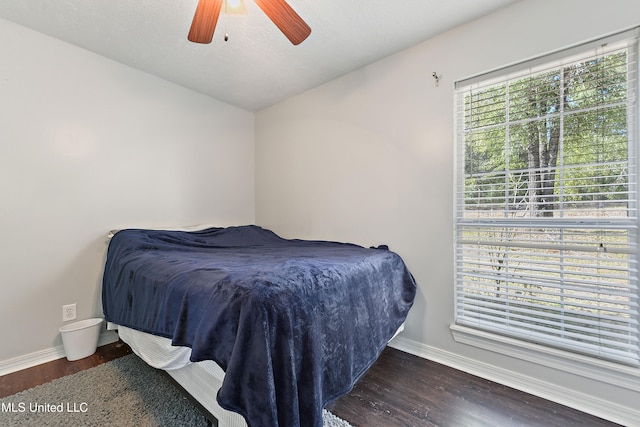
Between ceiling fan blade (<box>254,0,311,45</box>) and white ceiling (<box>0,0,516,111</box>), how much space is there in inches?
14.9

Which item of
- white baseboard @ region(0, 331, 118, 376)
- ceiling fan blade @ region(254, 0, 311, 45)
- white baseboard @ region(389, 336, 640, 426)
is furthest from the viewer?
white baseboard @ region(0, 331, 118, 376)

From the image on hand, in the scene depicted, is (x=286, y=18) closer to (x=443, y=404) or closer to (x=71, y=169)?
(x=71, y=169)

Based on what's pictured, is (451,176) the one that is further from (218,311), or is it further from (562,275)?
(218,311)

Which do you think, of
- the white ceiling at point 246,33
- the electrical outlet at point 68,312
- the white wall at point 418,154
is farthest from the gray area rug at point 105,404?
the white ceiling at point 246,33

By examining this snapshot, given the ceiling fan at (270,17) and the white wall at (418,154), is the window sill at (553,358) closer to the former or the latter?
the white wall at (418,154)

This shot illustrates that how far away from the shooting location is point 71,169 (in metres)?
2.08

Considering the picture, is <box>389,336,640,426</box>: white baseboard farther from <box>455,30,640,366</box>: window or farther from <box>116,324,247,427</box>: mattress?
<box>116,324,247,427</box>: mattress

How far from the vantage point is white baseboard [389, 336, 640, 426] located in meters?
1.38

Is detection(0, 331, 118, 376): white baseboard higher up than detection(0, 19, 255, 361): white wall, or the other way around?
detection(0, 19, 255, 361): white wall

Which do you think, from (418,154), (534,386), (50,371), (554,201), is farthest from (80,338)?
(554,201)

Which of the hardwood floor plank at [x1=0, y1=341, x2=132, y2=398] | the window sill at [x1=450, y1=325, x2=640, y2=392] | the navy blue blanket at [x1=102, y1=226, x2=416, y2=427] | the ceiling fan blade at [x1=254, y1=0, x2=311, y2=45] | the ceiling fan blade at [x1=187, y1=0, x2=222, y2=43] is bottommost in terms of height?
the hardwood floor plank at [x1=0, y1=341, x2=132, y2=398]

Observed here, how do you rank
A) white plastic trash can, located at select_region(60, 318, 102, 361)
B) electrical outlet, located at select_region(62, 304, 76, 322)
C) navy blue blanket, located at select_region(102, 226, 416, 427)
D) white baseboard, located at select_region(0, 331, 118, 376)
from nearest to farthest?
1. navy blue blanket, located at select_region(102, 226, 416, 427)
2. white baseboard, located at select_region(0, 331, 118, 376)
3. white plastic trash can, located at select_region(60, 318, 102, 361)
4. electrical outlet, located at select_region(62, 304, 76, 322)

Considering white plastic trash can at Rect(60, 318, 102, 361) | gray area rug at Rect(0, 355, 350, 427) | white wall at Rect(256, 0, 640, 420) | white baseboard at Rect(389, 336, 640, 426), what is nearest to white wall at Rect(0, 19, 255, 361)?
white plastic trash can at Rect(60, 318, 102, 361)

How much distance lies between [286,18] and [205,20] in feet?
1.42
